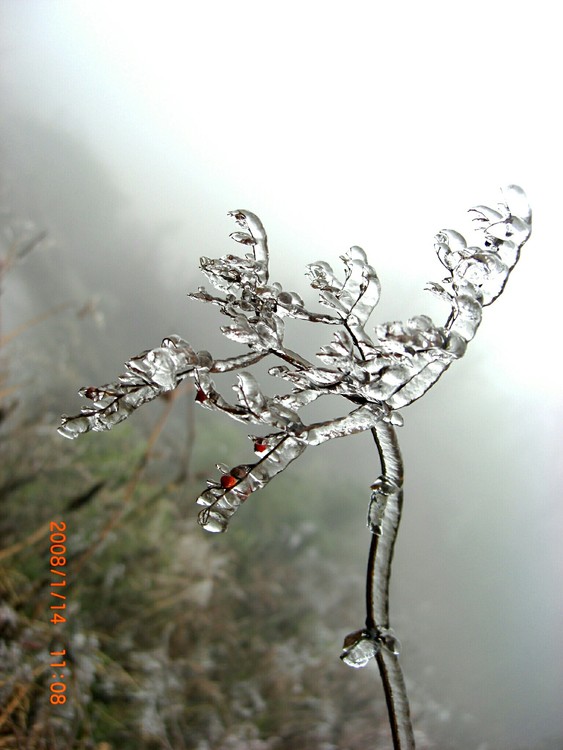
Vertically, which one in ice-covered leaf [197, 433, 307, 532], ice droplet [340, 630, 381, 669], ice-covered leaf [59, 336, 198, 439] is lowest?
ice droplet [340, 630, 381, 669]

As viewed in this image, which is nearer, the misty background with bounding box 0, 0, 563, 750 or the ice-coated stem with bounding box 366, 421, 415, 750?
the ice-coated stem with bounding box 366, 421, 415, 750

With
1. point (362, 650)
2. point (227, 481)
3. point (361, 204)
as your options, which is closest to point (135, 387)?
point (227, 481)

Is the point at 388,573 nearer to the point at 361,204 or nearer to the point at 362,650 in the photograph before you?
the point at 362,650

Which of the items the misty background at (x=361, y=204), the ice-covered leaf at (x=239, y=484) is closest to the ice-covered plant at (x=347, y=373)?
the ice-covered leaf at (x=239, y=484)

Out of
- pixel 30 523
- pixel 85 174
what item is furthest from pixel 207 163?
pixel 30 523

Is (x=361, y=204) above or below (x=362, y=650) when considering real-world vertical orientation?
above

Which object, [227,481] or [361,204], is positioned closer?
[227,481]

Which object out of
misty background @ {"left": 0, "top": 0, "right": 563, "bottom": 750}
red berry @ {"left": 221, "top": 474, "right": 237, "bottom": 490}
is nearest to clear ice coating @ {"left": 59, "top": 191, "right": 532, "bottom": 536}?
red berry @ {"left": 221, "top": 474, "right": 237, "bottom": 490}

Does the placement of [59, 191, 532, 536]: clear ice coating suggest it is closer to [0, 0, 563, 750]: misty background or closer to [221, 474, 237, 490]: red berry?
[221, 474, 237, 490]: red berry
